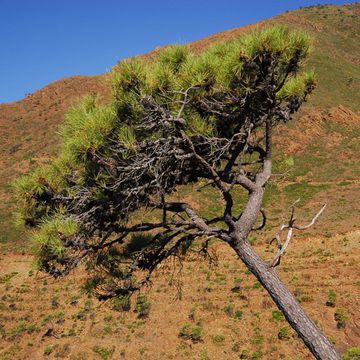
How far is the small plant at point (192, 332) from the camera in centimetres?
1446

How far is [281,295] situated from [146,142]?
124 inches

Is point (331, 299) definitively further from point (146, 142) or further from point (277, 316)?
point (146, 142)

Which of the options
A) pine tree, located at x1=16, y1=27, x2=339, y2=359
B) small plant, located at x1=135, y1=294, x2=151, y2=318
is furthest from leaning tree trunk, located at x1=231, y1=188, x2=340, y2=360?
small plant, located at x1=135, y1=294, x2=151, y2=318

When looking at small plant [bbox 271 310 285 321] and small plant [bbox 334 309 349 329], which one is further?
small plant [bbox 271 310 285 321]

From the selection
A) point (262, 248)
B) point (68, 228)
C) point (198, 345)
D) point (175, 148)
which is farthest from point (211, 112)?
point (262, 248)

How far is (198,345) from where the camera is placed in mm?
14188

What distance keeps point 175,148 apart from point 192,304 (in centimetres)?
1219

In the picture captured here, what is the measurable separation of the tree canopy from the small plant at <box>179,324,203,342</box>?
25.7 ft

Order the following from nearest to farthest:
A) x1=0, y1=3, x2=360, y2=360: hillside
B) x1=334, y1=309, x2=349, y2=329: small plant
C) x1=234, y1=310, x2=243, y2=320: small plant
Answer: x1=334, y1=309, x2=349, y2=329: small plant < x1=0, y1=3, x2=360, y2=360: hillside < x1=234, y1=310, x2=243, y2=320: small plant

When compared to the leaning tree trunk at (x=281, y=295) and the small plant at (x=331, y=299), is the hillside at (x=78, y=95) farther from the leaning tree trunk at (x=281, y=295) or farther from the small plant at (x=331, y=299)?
the leaning tree trunk at (x=281, y=295)

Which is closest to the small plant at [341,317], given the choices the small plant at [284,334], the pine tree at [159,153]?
the small plant at [284,334]

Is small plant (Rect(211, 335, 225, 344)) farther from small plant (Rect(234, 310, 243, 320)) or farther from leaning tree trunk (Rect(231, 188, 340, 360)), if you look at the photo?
leaning tree trunk (Rect(231, 188, 340, 360))

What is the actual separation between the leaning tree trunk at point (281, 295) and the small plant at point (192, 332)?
8.71 metres

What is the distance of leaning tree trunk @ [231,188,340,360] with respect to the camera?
617 centimetres
